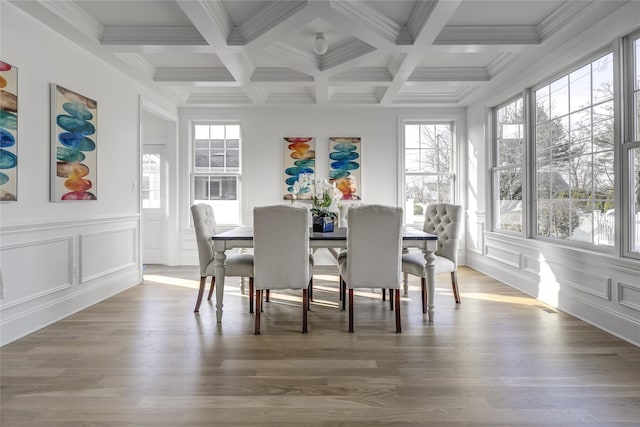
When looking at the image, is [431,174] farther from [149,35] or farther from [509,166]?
[149,35]

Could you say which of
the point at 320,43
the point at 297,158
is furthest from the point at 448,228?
the point at 297,158

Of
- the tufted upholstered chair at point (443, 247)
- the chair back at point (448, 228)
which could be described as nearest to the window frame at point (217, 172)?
the tufted upholstered chair at point (443, 247)

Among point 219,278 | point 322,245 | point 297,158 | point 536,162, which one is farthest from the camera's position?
point 297,158

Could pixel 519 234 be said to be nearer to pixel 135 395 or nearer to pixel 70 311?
pixel 135 395

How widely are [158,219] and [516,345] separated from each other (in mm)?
5422

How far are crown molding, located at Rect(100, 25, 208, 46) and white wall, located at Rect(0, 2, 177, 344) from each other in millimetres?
389

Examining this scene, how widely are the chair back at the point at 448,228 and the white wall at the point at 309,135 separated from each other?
1974 mm

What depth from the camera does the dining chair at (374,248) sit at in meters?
2.85

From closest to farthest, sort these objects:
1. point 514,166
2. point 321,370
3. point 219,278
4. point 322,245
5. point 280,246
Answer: point 321,370
point 280,246
point 219,278
point 322,245
point 514,166

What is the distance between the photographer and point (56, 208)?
10.5ft

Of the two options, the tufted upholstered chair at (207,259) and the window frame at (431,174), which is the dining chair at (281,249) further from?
the window frame at (431,174)

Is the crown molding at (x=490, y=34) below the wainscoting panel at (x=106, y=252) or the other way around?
the other way around

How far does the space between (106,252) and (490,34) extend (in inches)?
174

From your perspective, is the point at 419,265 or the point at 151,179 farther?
the point at 151,179
